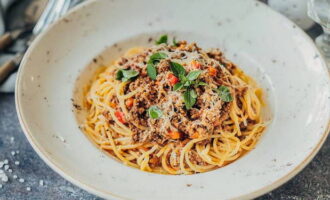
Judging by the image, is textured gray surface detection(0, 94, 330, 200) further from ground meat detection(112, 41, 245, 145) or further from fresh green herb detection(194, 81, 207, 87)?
fresh green herb detection(194, 81, 207, 87)

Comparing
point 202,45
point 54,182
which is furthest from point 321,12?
point 54,182

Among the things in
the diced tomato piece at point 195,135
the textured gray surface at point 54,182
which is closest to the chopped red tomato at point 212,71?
the diced tomato piece at point 195,135

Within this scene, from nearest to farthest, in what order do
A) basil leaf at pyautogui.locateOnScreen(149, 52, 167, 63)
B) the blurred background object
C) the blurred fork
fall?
basil leaf at pyautogui.locateOnScreen(149, 52, 167, 63) < the blurred background object < the blurred fork

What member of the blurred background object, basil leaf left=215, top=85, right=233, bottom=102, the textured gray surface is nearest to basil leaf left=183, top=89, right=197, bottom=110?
basil leaf left=215, top=85, right=233, bottom=102

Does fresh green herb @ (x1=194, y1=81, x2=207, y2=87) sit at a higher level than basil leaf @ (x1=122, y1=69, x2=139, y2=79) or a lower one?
higher

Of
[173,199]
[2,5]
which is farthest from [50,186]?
[2,5]

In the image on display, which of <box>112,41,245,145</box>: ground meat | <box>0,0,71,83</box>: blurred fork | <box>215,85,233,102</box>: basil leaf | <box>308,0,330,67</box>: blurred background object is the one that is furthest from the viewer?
<box>0,0,71,83</box>: blurred fork

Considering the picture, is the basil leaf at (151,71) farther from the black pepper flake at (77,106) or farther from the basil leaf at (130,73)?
the black pepper flake at (77,106)

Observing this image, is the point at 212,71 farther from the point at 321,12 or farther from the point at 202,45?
the point at 321,12

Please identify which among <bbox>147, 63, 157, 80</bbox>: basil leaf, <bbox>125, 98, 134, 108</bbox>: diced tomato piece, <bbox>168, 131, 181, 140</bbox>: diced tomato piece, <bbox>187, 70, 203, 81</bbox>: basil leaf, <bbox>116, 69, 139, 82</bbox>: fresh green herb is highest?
<bbox>187, 70, 203, 81</bbox>: basil leaf
